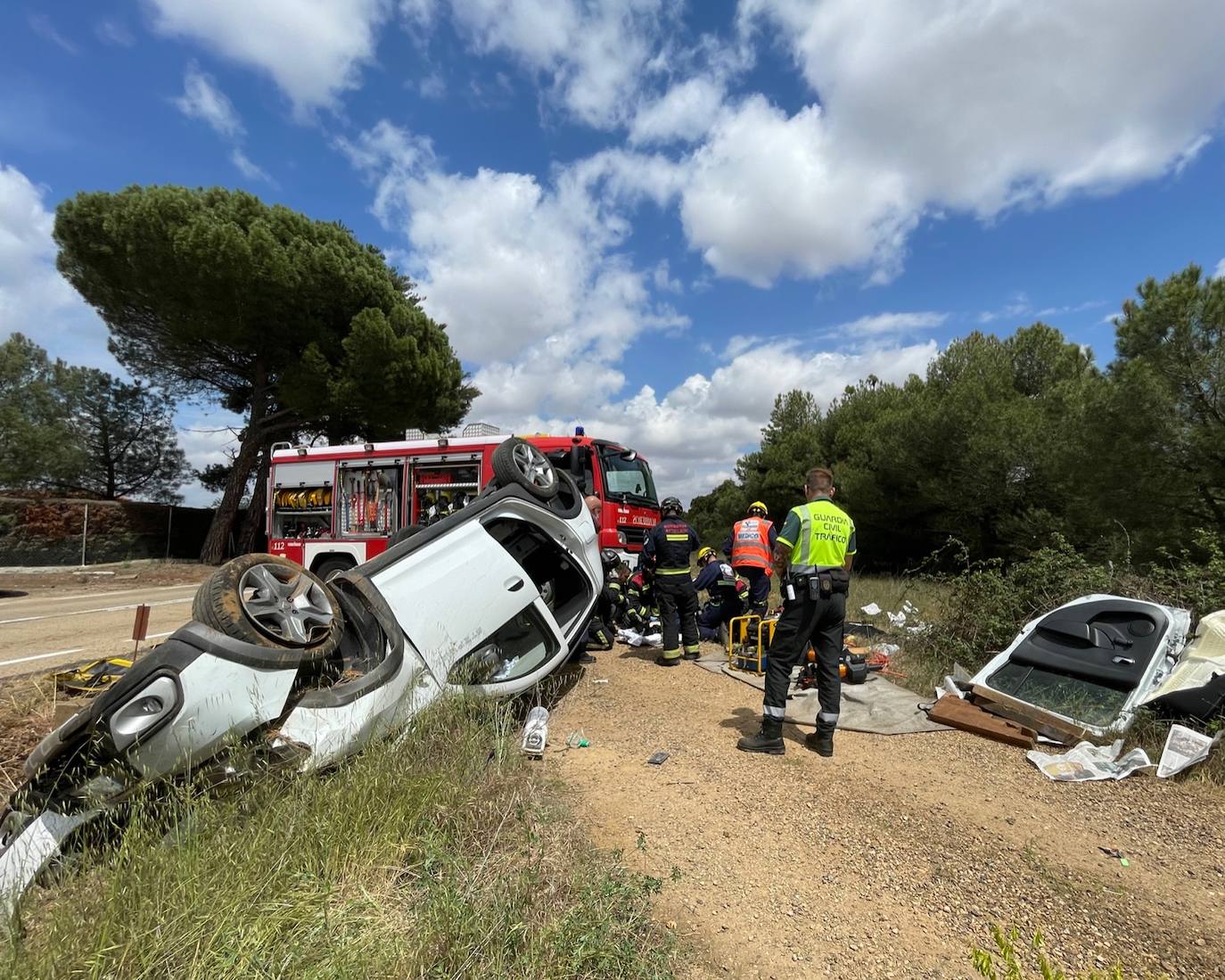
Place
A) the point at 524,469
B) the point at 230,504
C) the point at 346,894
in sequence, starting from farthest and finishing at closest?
the point at 230,504 → the point at 524,469 → the point at 346,894

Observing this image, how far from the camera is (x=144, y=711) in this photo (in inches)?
83.7

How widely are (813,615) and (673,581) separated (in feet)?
7.52

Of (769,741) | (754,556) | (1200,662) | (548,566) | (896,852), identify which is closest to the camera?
(896,852)

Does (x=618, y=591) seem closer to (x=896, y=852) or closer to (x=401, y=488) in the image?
(x=401, y=488)

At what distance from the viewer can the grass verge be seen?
1.62 meters

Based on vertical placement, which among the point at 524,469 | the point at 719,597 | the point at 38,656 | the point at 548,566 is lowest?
the point at 38,656

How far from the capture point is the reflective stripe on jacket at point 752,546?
675 centimetres

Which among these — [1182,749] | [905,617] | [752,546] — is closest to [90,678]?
[752,546]

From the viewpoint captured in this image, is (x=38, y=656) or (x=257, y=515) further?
(x=257, y=515)

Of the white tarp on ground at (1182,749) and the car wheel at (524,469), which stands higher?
the car wheel at (524,469)

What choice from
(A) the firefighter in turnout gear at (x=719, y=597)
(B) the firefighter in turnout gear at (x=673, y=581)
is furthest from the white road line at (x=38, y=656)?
(A) the firefighter in turnout gear at (x=719, y=597)

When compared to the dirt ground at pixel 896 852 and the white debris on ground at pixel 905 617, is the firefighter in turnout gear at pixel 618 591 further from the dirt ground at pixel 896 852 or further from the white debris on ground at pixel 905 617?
the dirt ground at pixel 896 852

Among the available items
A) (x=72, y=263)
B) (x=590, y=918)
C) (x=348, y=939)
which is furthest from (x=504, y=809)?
(x=72, y=263)

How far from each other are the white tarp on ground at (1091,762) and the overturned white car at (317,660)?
2.90m
